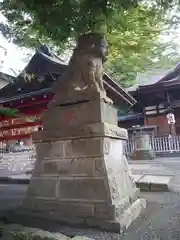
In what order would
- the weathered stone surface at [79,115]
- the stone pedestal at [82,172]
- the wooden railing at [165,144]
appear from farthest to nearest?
the wooden railing at [165,144] → the weathered stone surface at [79,115] → the stone pedestal at [82,172]

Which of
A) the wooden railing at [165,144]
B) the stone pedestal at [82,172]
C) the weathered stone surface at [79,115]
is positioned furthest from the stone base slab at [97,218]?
the wooden railing at [165,144]

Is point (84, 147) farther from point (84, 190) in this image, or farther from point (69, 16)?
point (69, 16)

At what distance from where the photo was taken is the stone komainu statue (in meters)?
3.44

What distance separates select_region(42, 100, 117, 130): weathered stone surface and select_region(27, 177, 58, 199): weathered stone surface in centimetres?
77

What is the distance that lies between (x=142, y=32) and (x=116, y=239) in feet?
14.5

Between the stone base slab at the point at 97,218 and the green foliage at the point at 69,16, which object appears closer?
the stone base slab at the point at 97,218

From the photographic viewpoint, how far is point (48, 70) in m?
9.00

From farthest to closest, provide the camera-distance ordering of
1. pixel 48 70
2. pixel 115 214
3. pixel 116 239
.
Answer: pixel 48 70, pixel 115 214, pixel 116 239

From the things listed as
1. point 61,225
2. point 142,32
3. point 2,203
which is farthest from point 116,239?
point 142,32

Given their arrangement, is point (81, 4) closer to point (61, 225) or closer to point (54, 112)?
point (54, 112)

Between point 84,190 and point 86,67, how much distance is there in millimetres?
1774

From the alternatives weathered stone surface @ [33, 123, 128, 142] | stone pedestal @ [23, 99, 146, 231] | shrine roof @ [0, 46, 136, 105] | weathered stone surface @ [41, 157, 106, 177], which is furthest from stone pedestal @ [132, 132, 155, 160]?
weathered stone surface @ [41, 157, 106, 177]

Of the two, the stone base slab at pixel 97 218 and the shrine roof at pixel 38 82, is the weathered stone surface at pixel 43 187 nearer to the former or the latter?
the stone base slab at pixel 97 218

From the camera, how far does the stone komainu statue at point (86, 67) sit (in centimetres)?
344
